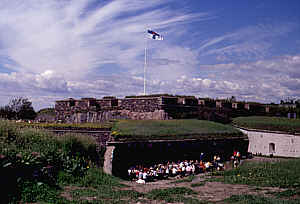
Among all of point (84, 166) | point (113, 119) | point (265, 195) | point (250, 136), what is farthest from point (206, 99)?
point (265, 195)

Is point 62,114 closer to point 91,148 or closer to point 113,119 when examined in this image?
point 113,119

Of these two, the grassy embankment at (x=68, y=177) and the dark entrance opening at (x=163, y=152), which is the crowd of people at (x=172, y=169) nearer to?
the dark entrance opening at (x=163, y=152)

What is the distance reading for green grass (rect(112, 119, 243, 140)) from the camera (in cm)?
1694

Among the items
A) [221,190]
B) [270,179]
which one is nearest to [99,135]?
A: [221,190]

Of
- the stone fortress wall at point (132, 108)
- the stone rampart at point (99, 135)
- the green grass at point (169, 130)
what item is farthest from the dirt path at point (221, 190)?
the stone fortress wall at point (132, 108)

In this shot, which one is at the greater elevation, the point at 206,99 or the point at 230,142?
the point at 206,99

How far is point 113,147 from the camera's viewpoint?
15.6m

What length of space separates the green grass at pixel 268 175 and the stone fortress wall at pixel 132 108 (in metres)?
8.69

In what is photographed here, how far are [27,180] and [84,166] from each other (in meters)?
4.04

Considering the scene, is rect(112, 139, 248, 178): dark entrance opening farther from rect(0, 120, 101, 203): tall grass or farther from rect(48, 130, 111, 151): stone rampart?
rect(48, 130, 111, 151): stone rampart

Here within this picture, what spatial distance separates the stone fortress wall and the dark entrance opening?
13.7ft

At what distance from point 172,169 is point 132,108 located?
7631 millimetres

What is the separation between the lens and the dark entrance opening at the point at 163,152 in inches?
621

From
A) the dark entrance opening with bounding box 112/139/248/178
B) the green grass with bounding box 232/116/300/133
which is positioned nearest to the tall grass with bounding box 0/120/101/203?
the dark entrance opening with bounding box 112/139/248/178
